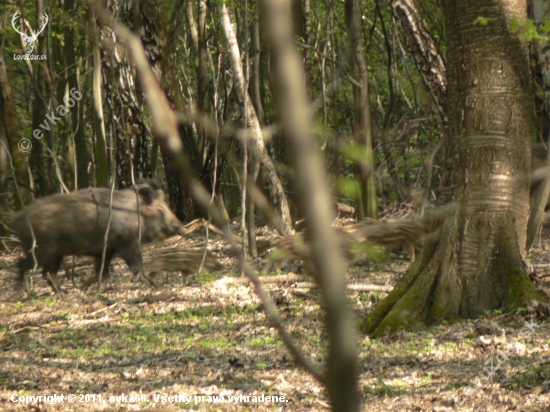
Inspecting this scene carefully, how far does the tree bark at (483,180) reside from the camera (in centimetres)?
578

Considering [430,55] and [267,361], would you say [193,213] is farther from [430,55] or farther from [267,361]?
[267,361]

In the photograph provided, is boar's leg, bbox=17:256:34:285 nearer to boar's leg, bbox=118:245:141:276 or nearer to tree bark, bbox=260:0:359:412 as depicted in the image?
boar's leg, bbox=118:245:141:276

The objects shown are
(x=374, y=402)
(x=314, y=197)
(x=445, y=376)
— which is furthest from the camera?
(x=445, y=376)

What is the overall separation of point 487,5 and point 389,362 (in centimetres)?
294

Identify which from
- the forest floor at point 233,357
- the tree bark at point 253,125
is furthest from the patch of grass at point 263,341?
the tree bark at point 253,125

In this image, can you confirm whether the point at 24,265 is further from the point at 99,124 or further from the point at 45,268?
the point at 99,124


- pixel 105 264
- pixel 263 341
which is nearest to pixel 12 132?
pixel 105 264

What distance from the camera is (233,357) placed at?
18.1 feet

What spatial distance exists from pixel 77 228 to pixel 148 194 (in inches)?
61.4

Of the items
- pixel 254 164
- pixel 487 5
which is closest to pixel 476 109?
pixel 487 5

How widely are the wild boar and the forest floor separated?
1687 millimetres

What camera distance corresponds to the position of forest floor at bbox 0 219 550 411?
4441 mm

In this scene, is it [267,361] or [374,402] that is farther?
[267,361]

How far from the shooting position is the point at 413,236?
8125mm
